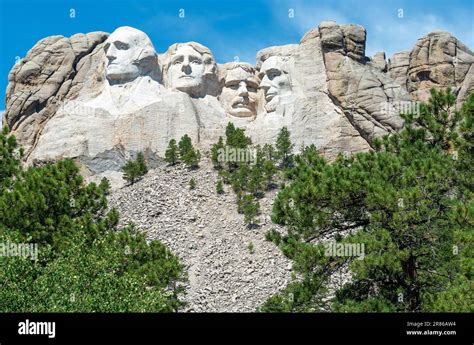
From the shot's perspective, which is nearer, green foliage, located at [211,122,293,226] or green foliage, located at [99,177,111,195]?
green foliage, located at [211,122,293,226]

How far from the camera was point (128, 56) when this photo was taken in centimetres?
4016

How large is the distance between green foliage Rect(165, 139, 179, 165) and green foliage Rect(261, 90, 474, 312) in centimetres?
1699

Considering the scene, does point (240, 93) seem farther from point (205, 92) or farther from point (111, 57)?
point (111, 57)

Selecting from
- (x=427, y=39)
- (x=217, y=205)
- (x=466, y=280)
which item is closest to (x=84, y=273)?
(x=466, y=280)

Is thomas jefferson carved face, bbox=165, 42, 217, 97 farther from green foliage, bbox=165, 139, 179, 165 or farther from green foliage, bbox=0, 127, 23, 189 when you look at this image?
green foliage, bbox=0, 127, 23, 189

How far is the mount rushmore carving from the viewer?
38.9 metres

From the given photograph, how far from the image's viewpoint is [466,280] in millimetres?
18250

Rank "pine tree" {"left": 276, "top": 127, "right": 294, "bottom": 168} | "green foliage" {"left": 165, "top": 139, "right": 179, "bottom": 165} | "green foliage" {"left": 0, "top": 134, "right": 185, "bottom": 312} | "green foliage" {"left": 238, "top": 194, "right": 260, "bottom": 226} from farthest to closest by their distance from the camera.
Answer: "green foliage" {"left": 165, "top": 139, "right": 179, "bottom": 165}
"pine tree" {"left": 276, "top": 127, "right": 294, "bottom": 168}
"green foliage" {"left": 238, "top": 194, "right": 260, "bottom": 226}
"green foliage" {"left": 0, "top": 134, "right": 185, "bottom": 312}

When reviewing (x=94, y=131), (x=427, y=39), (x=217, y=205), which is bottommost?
(x=217, y=205)

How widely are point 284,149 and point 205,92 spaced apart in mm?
5020

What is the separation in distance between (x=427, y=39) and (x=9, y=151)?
60.2 feet

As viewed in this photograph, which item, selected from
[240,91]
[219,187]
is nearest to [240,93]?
[240,91]

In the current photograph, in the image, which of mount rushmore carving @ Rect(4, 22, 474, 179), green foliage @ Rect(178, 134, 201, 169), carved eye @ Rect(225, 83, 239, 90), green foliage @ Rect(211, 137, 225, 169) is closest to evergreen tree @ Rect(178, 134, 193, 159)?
green foliage @ Rect(178, 134, 201, 169)
